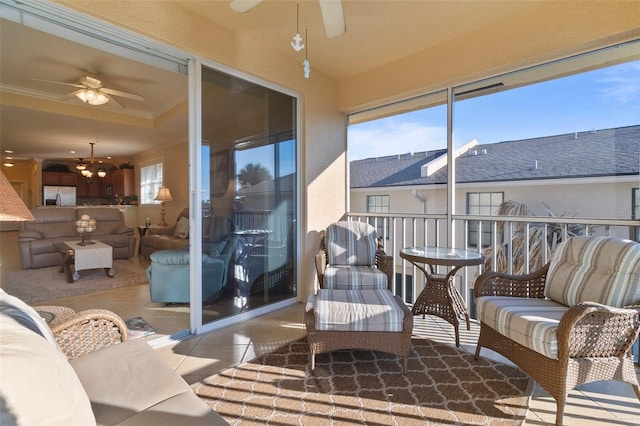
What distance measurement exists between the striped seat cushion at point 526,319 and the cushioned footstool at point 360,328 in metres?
0.54

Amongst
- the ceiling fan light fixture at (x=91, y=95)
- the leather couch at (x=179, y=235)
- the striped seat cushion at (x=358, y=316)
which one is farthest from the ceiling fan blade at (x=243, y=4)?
the ceiling fan light fixture at (x=91, y=95)

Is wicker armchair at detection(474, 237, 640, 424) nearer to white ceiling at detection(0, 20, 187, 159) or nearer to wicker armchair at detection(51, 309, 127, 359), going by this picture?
wicker armchair at detection(51, 309, 127, 359)

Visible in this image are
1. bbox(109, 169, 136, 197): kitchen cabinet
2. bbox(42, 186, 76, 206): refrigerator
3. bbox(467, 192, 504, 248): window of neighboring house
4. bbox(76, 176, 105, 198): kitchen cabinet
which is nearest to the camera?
bbox(467, 192, 504, 248): window of neighboring house

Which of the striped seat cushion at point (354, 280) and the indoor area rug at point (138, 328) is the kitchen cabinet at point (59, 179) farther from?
the striped seat cushion at point (354, 280)

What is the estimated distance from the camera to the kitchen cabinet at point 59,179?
386 inches

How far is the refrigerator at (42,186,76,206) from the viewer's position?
9617mm

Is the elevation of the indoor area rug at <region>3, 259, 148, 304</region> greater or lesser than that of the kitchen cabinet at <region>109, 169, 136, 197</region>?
lesser

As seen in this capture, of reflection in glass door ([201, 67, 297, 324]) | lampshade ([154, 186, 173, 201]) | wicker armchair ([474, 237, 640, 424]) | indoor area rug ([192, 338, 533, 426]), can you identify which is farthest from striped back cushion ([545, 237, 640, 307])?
lampshade ([154, 186, 173, 201])

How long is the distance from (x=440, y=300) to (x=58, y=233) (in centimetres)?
674

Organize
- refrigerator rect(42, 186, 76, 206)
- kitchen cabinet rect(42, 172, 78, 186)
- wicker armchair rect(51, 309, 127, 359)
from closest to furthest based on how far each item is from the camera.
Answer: wicker armchair rect(51, 309, 127, 359) → refrigerator rect(42, 186, 76, 206) → kitchen cabinet rect(42, 172, 78, 186)

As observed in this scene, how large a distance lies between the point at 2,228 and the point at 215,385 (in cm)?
1254

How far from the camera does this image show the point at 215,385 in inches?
78.0

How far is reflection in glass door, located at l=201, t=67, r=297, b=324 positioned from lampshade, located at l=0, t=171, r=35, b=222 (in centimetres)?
135

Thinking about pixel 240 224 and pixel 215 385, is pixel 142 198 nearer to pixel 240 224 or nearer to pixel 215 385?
pixel 240 224
